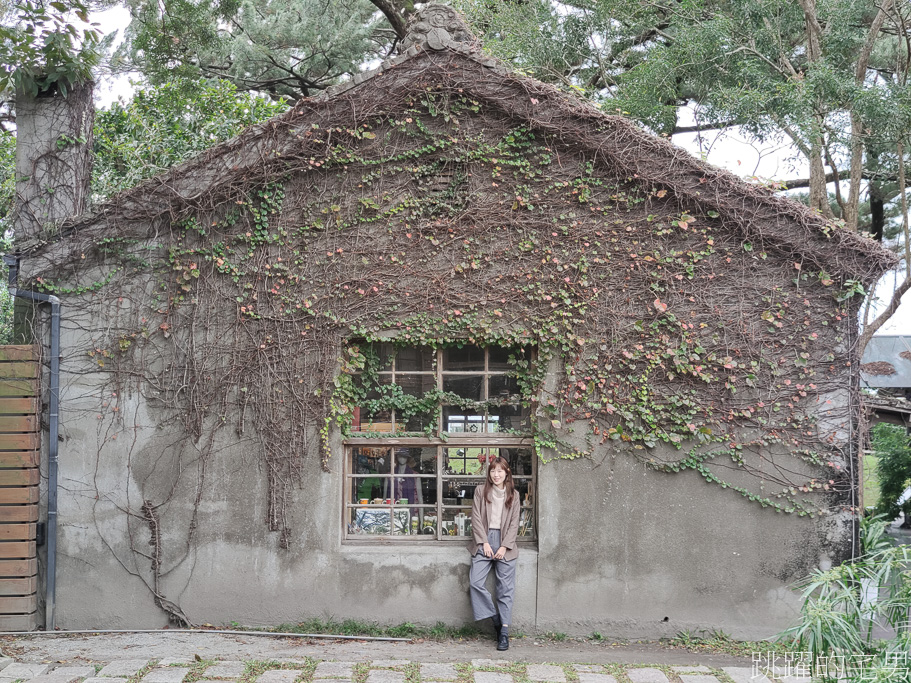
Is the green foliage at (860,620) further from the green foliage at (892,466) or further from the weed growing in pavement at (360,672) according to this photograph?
the green foliage at (892,466)

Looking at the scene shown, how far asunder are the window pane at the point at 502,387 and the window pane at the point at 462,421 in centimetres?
24

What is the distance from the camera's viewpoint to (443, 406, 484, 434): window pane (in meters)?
7.12

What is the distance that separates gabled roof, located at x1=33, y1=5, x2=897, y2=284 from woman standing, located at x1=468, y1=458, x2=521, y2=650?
310 centimetres

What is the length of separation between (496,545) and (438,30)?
477 cm

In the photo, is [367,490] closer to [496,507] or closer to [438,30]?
[496,507]

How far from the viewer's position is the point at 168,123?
11.0 metres

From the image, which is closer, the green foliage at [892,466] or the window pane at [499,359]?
the window pane at [499,359]

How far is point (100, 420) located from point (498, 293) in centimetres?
395

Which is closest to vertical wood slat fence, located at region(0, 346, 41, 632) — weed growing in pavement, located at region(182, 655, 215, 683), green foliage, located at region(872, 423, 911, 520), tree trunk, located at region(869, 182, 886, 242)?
weed growing in pavement, located at region(182, 655, 215, 683)

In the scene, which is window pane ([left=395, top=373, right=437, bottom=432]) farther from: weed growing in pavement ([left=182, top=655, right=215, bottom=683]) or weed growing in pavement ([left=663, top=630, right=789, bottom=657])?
weed growing in pavement ([left=663, top=630, right=789, bottom=657])

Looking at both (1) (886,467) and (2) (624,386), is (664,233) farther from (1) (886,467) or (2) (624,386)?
(1) (886,467)

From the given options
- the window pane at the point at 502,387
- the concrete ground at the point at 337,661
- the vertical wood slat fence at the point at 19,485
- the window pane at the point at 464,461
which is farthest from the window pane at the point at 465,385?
the vertical wood slat fence at the point at 19,485

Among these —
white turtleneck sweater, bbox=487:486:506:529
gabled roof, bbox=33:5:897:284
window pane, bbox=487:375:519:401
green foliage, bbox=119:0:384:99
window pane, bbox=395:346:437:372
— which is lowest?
white turtleneck sweater, bbox=487:486:506:529

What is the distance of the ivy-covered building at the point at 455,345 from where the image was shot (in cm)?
672
